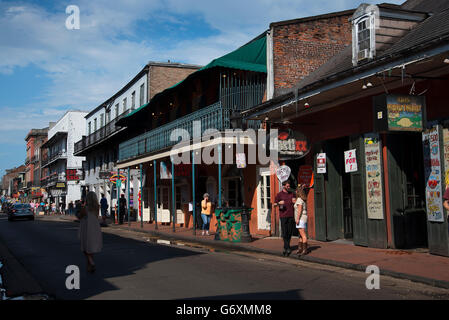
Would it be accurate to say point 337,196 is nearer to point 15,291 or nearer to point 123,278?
point 123,278

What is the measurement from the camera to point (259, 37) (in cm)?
1767

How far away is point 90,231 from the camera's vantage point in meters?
8.71

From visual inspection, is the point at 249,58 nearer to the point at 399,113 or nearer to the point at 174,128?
the point at 174,128

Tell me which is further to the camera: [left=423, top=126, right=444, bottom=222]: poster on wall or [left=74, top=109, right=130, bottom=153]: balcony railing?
[left=74, top=109, right=130, bottom=153]: balcony railing

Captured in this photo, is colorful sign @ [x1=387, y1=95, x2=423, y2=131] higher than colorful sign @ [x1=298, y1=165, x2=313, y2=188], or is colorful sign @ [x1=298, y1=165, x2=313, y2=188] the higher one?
colorful sign @ [x1=387, y1=95, x2=423, y2=131]

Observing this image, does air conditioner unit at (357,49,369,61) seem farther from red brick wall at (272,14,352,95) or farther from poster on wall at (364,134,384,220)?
red brick wall at (272,14,352,95)

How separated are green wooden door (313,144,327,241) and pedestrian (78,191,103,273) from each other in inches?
279

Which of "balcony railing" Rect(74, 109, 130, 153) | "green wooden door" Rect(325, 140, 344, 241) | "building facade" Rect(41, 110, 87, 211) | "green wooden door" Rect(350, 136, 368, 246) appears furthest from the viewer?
"building facade" Rect(41, 110, 87, 211)

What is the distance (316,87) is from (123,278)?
6861 millimetres

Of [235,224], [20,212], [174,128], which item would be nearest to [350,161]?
[235,224]

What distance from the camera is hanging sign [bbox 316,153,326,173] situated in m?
13.4

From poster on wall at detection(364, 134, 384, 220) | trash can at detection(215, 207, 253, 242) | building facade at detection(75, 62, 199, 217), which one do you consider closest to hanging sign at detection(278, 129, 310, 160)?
trash can at detection(215, 207, 253, 242)

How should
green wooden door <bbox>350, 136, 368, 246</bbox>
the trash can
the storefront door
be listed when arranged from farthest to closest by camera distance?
the storefront door
the trash can
green wooden door <bbox>350, 136, 368, 246</bbox>

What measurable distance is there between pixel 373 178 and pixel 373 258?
2500 mm
